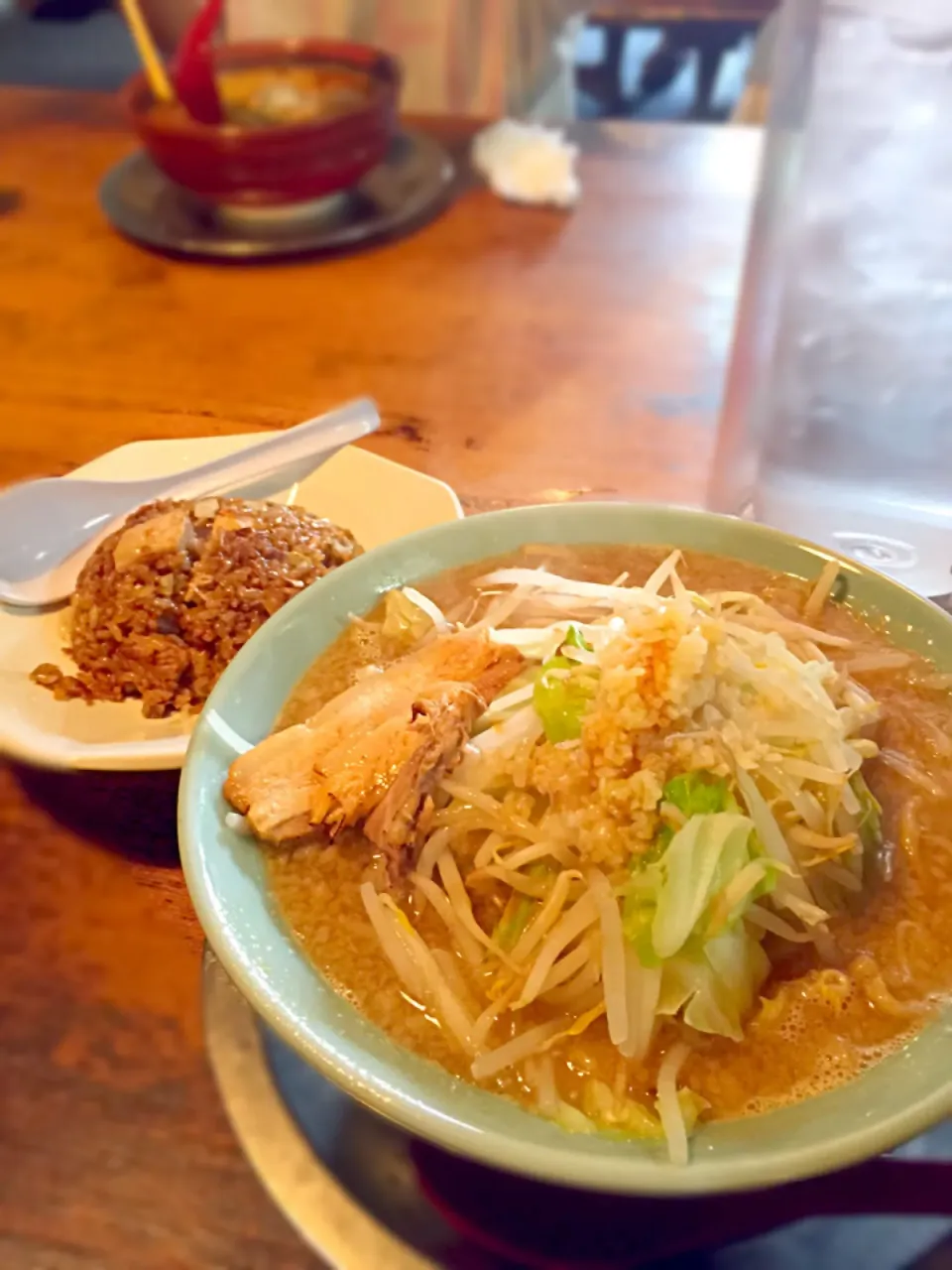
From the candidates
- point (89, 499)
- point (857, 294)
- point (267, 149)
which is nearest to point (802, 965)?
point (857, 294)

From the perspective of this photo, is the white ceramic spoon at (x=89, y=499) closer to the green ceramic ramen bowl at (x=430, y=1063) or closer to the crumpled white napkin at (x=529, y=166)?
the green ceramic ramen bowl at (x=430, y=1063)

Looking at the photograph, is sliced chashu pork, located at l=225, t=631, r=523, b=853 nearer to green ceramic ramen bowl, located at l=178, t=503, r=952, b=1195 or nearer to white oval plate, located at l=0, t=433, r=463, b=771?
green ceramic ramen bowl, located at l=178, t=503, r=952, b=1195

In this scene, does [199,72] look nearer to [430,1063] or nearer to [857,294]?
[857,294]

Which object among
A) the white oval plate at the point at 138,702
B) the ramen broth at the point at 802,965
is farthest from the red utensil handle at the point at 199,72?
the ramen broth at the point at 802,965

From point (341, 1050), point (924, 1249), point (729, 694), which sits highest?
point (729, 694)

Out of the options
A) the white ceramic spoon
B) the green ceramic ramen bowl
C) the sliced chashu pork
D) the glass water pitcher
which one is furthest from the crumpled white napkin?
the sliced chashu pork

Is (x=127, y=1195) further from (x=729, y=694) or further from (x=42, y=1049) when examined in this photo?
(x=729, y=694)

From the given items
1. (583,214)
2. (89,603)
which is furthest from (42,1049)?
(583,214)
